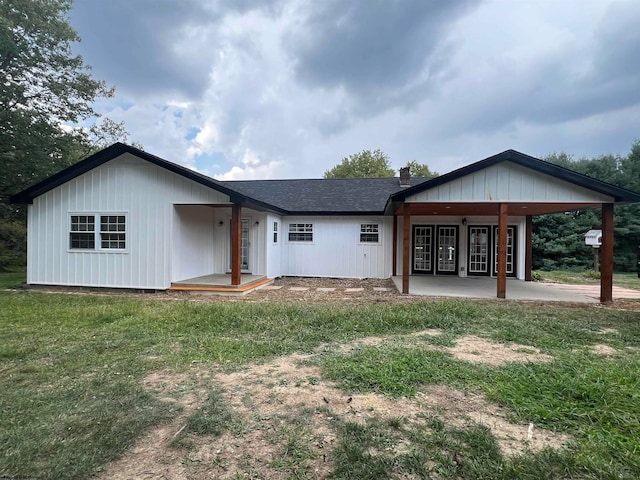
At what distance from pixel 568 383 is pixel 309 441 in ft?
8.38

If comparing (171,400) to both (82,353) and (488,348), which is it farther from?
(488,348)

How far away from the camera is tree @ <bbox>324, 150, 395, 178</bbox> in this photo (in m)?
37.9

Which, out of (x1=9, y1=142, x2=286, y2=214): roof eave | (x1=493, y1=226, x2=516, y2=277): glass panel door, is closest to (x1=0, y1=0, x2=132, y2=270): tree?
(x1=9, y1=142, x2=286, y2=214): roof eave

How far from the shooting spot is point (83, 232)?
9.92m

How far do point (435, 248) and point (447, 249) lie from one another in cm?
46

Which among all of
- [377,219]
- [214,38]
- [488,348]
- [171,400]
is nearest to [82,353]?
[171,400]

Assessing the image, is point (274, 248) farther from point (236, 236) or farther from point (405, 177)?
point (405, 177)

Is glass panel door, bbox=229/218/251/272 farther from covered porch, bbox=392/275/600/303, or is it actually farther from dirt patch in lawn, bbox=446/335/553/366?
dirt patch in lawn, bbox=446/335/553/366

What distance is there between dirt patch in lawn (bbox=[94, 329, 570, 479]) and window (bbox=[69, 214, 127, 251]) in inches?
300

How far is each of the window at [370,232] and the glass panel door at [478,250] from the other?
3.72m

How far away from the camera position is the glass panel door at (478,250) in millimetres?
13031

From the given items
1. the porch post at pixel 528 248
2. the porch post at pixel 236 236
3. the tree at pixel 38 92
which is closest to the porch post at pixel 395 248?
the porch post at pixel 528 248

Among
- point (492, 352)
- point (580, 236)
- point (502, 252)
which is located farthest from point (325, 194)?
point (580, 236)

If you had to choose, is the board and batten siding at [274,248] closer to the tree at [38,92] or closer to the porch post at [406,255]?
the porch post at [406,255]
